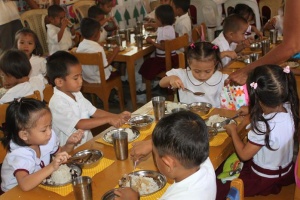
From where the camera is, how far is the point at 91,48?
4.10 m

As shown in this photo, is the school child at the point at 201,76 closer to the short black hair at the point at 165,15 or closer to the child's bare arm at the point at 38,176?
the child's bare arm at the point at 38,176

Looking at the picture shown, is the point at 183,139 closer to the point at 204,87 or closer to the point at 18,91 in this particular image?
the point at 204,87

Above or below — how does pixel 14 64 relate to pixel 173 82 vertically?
above

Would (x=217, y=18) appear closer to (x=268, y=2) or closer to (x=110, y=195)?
(x=268, y=2)

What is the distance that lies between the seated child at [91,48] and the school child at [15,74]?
1090mm

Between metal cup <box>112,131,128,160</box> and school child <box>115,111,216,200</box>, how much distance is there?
0.39 metres

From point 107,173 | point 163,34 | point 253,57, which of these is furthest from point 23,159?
point 163,34

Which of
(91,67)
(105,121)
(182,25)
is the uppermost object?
(182,25)

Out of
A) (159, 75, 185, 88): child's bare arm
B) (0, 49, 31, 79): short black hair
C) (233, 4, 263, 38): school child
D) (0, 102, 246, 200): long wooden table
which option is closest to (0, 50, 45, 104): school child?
(0, 49, 31, 79): short black hair

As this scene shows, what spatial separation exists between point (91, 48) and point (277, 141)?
104 inches

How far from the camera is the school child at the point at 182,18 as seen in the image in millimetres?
5012

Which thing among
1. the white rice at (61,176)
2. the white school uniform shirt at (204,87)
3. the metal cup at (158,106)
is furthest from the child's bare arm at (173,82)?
the white rice at (61,176)

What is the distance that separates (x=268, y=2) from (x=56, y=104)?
453cm

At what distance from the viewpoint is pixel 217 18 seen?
6352 mm
